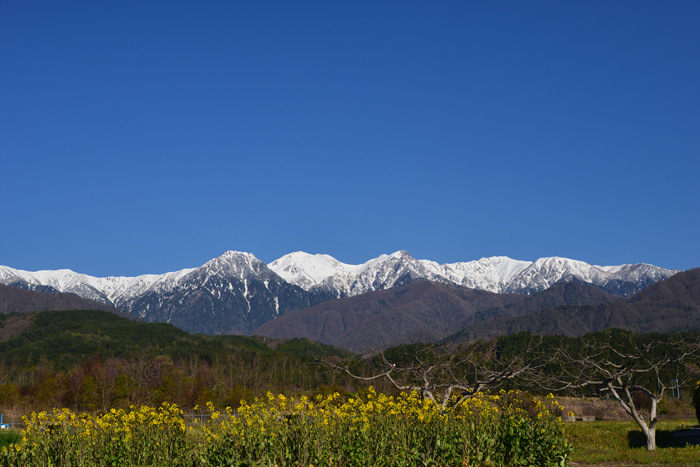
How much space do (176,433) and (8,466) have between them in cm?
492

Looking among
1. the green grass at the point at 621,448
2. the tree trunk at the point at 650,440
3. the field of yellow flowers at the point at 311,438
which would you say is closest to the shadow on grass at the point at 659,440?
the green grass at the point at 621,448

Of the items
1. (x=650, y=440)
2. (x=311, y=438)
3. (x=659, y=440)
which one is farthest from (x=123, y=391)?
(x=311, y=438)

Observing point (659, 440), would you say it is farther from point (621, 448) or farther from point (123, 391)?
point (123, 391)

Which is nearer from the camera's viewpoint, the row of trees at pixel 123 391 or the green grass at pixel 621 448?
the green grass at pixel 621 448

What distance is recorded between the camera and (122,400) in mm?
113000

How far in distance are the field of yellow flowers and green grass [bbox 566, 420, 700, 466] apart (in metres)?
7.55

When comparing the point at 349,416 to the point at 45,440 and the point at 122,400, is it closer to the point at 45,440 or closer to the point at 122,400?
the point at 45,440

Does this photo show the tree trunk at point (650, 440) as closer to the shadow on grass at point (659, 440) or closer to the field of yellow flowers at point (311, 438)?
the shadow on grass at point (659, 440)

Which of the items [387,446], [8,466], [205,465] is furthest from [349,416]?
[8,466]

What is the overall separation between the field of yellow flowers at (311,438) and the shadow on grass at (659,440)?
51.2 feet

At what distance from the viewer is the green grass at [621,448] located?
88.7 ft

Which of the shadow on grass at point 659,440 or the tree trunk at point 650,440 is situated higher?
the tree trunk at point 650,440

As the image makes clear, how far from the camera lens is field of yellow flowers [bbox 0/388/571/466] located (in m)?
19.5

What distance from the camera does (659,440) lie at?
3581cm
